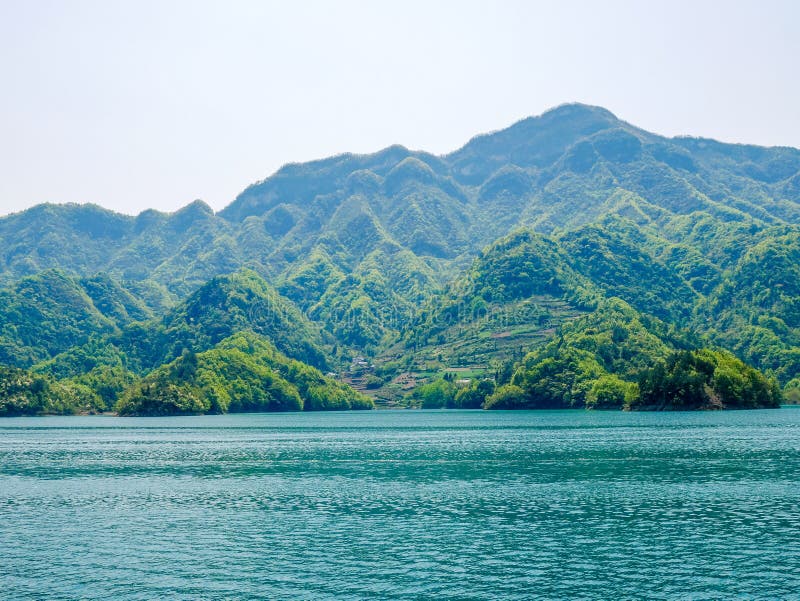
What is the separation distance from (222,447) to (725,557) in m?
125

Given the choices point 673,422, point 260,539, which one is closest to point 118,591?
point 260,539

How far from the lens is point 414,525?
72.2m

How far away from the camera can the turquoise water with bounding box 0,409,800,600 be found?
52188 mm

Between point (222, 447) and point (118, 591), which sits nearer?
point (118, 591)

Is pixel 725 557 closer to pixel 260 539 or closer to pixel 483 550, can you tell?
pixel 483 550

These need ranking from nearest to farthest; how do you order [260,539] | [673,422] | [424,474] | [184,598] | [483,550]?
[184,598] → [483,550] → [260,539] → [424,474] → [673,422]

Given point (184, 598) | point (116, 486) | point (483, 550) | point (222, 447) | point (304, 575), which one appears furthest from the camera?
point (222, 447)

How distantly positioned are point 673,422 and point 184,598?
172 metres

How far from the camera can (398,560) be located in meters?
58.9

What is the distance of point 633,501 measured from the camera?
8138 centimetres

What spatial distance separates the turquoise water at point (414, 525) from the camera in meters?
52.2

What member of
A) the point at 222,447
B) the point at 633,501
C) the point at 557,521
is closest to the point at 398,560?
the point at 557,521

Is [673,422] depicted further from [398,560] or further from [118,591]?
[118,591]

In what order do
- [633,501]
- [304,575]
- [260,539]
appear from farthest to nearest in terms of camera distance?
[633,501]
[260,539]
[304,575]
